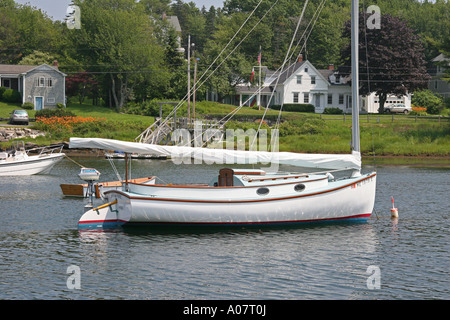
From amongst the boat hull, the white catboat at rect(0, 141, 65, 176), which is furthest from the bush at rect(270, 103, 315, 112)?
the boat hull

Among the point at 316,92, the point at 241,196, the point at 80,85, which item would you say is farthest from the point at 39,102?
the point at 241,196

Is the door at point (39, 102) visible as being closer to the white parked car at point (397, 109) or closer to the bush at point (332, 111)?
the bush at point (332, 111)

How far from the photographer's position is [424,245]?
89.5ft

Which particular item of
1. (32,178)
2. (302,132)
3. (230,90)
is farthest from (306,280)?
(230,90)

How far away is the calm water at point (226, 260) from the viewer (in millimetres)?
20578

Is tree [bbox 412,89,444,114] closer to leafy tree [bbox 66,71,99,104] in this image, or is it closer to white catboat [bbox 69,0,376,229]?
leafy tree [bbox 66,71,99,104]

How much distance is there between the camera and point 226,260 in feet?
79.5

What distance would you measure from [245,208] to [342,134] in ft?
157

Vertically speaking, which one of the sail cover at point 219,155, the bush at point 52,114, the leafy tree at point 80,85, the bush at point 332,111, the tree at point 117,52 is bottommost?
the sail cover at point 219,155

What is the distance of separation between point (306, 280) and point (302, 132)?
55.6 m

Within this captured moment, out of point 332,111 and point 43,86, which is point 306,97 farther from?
point 43,86

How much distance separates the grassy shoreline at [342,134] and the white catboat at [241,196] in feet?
124

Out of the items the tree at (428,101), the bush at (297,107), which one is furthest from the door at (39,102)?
the tree at (428,101)

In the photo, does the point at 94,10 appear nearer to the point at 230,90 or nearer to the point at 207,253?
the point at 230,90
